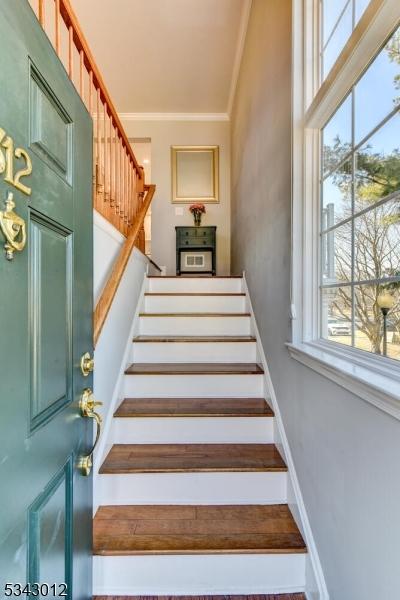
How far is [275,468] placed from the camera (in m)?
1.58

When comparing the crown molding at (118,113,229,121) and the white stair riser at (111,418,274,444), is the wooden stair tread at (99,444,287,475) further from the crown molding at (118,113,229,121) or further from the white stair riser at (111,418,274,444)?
the crown molding at (118,113,229,121)

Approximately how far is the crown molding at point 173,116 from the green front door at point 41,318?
446cm

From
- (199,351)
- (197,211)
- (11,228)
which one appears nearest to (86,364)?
(11,228)

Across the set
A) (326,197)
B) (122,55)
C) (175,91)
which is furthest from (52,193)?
(175,91)

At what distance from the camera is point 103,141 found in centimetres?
215

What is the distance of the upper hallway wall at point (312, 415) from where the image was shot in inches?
32.0

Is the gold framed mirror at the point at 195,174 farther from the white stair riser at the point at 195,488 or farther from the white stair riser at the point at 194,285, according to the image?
the white stair riser at the point at 195,488

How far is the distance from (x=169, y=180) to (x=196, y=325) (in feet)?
10.2

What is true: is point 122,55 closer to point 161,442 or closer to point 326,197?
point 326,197

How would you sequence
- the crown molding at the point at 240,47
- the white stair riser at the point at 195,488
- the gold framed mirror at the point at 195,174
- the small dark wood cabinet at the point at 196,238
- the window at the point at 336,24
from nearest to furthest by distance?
the window at the point at 336,24 → the white stair riser at the point at 195,488 → the crown molding at the point at 240,47 → the small dark wood cabinet at the point at 196,238 → the gold framed mirror at the point at 195,174

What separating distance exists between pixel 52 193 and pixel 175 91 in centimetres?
434

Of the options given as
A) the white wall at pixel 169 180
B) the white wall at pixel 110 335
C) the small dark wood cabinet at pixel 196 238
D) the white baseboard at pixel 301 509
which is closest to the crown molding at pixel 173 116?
the white wall at pixel 169 180

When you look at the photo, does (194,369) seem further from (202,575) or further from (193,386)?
(202,575)

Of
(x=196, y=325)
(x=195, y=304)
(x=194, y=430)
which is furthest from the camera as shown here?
(x=195, y=304)
